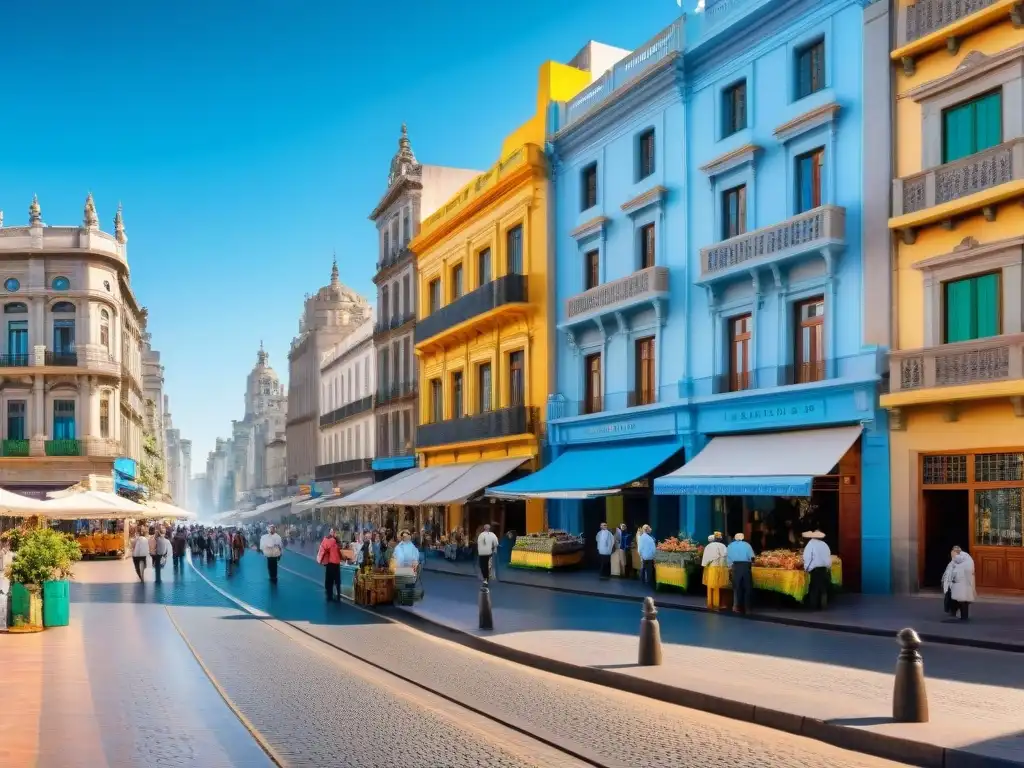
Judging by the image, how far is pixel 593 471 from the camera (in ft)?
94.1

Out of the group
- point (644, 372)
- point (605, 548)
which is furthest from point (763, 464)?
point (644, 372)

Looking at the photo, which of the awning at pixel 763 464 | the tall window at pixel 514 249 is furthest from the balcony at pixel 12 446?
the awning at pixel 763 464

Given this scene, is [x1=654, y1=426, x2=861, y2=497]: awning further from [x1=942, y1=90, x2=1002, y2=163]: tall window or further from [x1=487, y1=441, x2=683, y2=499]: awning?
[x1=942, y1=90, x2=1002, y2=163]: tall window

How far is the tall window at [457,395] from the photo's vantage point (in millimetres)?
41594

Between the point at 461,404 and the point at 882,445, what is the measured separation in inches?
868

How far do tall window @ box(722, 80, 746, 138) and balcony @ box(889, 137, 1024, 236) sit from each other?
6.12 metres

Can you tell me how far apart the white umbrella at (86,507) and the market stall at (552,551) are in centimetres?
1159

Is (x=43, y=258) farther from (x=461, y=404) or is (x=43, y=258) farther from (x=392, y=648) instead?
(x=392, y=648)

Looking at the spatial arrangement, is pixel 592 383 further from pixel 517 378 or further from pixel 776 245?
pixel 776 245

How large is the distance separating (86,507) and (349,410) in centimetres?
3344

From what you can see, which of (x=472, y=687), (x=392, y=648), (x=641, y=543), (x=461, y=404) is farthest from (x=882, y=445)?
(x=461, y=404)

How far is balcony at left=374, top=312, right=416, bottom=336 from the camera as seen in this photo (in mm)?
50312

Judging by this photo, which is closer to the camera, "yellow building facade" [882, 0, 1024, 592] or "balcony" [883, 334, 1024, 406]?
"balcony" [883, 334, 1024, 406]

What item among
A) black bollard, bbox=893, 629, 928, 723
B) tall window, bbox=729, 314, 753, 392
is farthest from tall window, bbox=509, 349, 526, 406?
black bollard, bbox=893, 629, 928, 723
